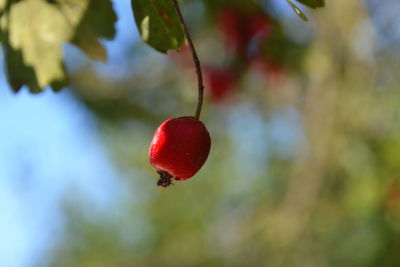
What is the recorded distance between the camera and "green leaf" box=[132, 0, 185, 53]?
1732 mm

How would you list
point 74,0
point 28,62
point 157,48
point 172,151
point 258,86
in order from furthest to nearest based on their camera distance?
point 258,86, point 28,62, point 74,0, point 157,48, point 172,151

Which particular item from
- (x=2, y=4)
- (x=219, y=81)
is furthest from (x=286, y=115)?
(x=2, y=4)

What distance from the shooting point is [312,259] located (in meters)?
5.38

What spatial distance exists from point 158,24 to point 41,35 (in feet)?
1.59

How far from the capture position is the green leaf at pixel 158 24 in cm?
173

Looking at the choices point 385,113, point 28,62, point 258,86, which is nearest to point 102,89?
point 258,86

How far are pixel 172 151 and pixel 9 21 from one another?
0.66 m

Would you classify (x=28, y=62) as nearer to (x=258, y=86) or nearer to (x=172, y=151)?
(x=172, y=151)

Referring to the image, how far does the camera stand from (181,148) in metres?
1.61

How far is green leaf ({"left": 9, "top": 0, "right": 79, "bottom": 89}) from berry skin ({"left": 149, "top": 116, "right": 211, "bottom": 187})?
22.8 inches

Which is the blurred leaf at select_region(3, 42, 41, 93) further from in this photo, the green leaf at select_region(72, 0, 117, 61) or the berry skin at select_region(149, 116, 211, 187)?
the berry skin at select_region(149, 116, 211, 187)

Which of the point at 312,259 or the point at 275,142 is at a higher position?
the point at 275,142

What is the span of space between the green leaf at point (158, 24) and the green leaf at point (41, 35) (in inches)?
13.9

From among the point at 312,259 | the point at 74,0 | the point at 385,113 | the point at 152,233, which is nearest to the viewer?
the point at 74,0
